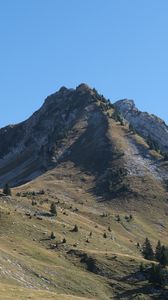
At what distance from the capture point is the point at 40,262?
86.6m

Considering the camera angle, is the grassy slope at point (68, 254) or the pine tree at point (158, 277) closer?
the grassy slope at point (68, 254)

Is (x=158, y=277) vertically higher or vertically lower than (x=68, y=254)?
lower

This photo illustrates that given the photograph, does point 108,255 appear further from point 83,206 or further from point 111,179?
point 111,179

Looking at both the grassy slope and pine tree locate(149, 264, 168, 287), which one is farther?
pine tree locate(149, 264, 168, 287)

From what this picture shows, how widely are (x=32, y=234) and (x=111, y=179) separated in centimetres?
9655

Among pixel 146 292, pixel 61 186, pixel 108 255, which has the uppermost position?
pixel 61 186

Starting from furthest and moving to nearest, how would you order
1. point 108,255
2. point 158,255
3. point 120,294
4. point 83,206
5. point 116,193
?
1. point 116,193
2. point 83,206
3. point 158,255
4. point 108,255
5. point 120,294

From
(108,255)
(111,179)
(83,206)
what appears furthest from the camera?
(111,179)

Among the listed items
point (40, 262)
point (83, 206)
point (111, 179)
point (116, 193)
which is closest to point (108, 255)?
point (40, 262)

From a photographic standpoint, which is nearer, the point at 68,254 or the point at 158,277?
the point at 158,277

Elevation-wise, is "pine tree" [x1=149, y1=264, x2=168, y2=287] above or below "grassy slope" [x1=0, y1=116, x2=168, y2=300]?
below

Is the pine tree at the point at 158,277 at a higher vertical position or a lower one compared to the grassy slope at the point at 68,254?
lower

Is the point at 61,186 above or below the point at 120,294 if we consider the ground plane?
above

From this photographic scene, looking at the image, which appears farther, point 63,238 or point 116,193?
point 116,193
